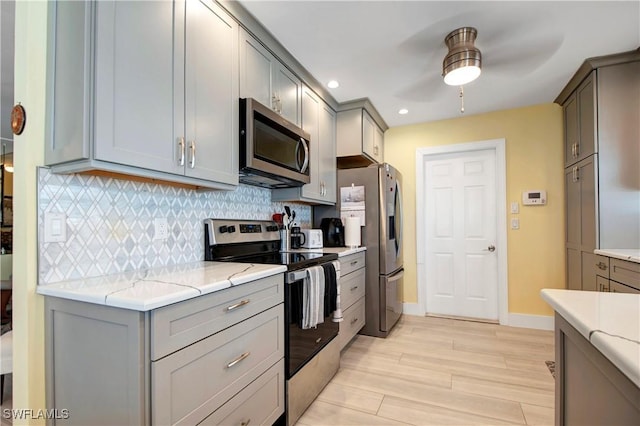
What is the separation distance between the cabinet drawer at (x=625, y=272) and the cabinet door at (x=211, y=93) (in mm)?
2451

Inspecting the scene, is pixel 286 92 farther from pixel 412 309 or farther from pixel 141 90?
pixel 412 309

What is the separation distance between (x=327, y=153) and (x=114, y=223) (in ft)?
6.52

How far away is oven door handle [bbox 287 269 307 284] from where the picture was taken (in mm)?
1692

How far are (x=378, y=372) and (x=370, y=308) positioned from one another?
80cm

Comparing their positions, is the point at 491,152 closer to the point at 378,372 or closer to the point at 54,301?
the point at 378,372

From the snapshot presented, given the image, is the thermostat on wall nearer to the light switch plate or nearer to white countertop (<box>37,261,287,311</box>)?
white countertop (<box>37,261,287,311</box>)

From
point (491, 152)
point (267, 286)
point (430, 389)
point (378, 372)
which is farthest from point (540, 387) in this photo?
point (491, 152)

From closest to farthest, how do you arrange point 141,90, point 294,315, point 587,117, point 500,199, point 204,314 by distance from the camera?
1. point 204,314
2. point 141,90
3. point 294,315
4. point 587,117
5. point 500,199

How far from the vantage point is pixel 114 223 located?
4.78 feet

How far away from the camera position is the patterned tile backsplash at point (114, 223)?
1.25 metres

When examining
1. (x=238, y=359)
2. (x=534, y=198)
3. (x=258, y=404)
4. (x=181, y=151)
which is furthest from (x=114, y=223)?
(x=534, y=198)

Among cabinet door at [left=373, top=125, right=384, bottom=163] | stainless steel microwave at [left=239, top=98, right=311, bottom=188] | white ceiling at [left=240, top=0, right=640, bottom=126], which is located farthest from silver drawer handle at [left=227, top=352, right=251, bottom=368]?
cabinet door at [left=373, top=125, right=384, bottom=163]

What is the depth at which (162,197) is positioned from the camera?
5.58 feet

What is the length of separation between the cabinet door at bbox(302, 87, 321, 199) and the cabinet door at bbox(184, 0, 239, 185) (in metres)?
0.87
